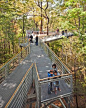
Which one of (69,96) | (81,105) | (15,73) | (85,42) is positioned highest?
(85,42)

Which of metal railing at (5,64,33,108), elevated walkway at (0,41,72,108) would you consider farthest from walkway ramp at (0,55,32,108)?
metal railing at (5,64,33,108)

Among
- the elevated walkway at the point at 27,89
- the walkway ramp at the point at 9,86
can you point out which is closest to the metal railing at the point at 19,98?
the elevated walkway at the point at 27,89

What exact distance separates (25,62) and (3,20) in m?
10.8

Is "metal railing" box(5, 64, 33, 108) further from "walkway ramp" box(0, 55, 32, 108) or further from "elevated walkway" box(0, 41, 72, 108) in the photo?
"walkway ramp" box(0, 55, 32, 108)

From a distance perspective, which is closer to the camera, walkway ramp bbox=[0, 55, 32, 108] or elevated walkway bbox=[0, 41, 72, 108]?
elevated walkway bbox=[0, 41, 72, 108]

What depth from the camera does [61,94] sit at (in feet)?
13.6

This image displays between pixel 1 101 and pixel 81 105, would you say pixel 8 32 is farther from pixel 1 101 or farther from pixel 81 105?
pixel 81 105

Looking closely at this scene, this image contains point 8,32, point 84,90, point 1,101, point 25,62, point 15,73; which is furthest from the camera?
point 8,32

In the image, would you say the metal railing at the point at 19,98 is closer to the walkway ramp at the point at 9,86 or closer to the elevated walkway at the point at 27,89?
the elevated walkway at the point at 27,89

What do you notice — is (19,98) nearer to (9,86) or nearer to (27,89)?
(27,89)

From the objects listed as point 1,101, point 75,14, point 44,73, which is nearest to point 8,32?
point 75,14

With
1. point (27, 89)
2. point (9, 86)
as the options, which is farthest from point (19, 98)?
point (9, 86)

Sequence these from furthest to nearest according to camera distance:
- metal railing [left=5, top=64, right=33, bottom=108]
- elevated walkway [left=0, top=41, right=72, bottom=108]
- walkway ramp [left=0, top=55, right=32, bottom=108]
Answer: walkway ramp [left=0, top=55, right=32, bottom=108] < elevated walkway [left=0, top=41, right=72, bottom=108] < metal railing [left=5, top=64, right=33, bottom=108]

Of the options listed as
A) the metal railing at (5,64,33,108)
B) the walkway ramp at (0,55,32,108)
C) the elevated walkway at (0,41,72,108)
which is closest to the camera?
the metal railing at (5,64,33,108)
